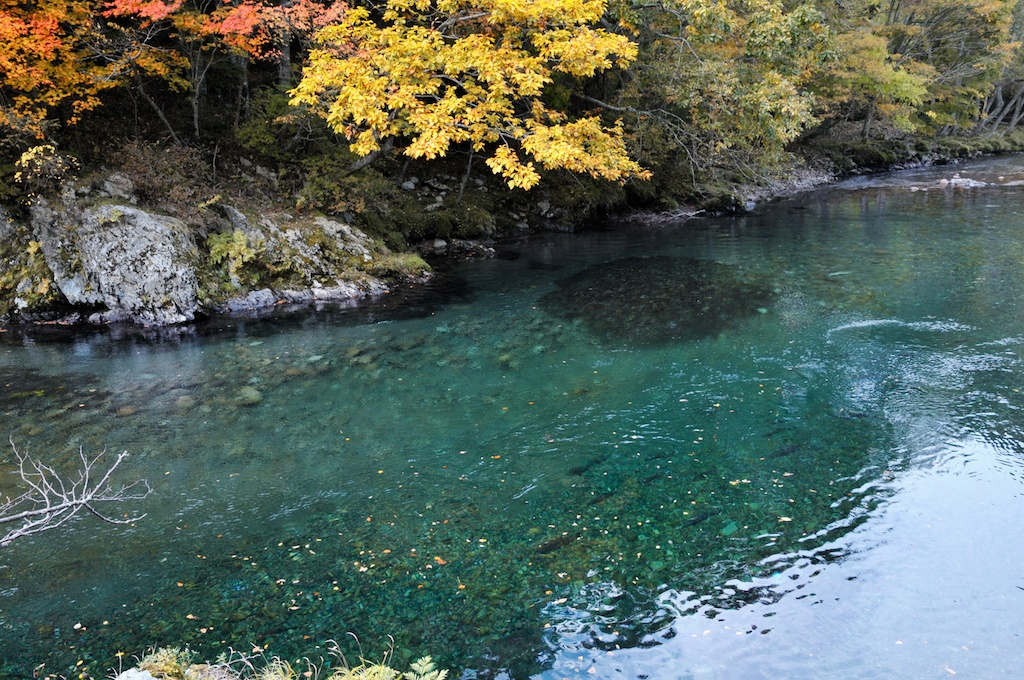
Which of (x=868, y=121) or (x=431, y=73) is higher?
(x=868, y=121)

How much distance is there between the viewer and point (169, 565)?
231 inches

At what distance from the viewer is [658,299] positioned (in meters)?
13.7

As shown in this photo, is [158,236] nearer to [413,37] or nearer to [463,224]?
[413,37]

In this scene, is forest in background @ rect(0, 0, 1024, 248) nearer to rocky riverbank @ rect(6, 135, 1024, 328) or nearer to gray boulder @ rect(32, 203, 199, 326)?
rocky riverbank @ rect(6, 135, 1024, 328)

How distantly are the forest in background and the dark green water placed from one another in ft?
12.7

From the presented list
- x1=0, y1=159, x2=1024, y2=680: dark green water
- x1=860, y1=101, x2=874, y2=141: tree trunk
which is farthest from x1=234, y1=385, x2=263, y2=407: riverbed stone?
x1=860, y1=101, x2=874, y2=141: tree trunk

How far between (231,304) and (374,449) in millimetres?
7555

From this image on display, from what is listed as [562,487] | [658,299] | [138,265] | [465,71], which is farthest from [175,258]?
[562,487]

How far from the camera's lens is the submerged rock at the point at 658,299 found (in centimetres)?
1176

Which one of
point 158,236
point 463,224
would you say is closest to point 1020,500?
point 158,236

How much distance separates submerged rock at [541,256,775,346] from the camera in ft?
38.6

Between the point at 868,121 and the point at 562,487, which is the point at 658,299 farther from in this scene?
the point at 868,121

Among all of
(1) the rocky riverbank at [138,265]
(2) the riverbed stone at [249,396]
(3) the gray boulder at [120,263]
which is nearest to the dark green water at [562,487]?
(2) the riverbed stone at [249,396]

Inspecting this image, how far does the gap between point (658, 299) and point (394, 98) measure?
640cm
